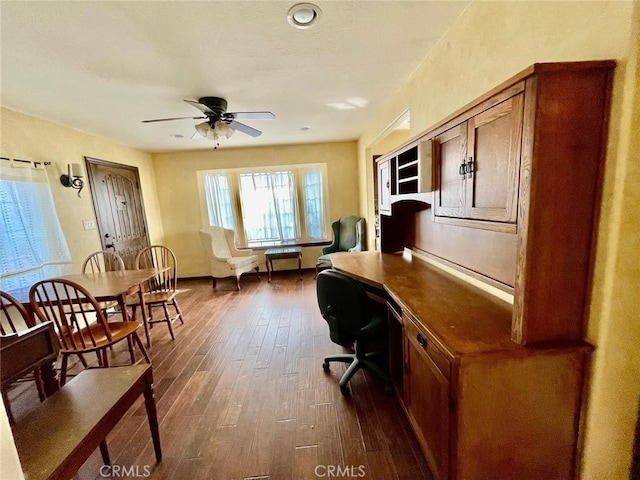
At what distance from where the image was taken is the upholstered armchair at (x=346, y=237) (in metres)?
4.25

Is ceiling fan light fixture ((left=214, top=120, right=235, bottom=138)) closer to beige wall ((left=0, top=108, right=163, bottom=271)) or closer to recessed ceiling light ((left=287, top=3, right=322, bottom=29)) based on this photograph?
recessed ceiling light ((left=287, top=3, right=322, bottom=29))

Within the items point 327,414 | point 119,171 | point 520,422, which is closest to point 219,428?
point 327,414

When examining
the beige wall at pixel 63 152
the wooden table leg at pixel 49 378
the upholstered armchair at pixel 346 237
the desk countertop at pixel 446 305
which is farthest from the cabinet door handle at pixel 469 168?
the beige wall at pixel 63 152

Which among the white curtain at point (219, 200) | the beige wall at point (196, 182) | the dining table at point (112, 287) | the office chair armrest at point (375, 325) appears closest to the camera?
the office chair armrest at point (375, 325)

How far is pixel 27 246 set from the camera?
2.55m

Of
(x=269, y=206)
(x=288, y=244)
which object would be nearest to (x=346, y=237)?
(x=288, y=244)

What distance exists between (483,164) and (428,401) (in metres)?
1.12

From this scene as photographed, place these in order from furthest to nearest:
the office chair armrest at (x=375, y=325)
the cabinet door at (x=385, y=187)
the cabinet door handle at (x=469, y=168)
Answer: the cabinet door at (x=385, y=187), the office chair armrest at (x=375, y=325), the cabinet door handle at (x=469, y=168)

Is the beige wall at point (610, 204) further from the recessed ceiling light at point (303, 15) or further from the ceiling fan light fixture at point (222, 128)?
the ceiling fan light fixture at point (222, 128)

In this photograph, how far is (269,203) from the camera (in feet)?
16.6

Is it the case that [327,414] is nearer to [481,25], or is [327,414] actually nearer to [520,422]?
[520,422]

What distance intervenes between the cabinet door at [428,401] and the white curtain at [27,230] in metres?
3.41

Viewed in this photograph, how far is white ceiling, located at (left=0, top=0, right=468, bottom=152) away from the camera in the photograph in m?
1.38

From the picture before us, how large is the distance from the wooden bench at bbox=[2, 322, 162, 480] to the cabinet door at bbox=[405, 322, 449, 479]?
4.62 ft
